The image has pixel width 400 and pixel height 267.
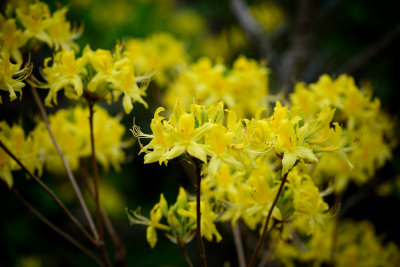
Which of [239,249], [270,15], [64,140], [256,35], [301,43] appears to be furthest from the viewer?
[270,15]

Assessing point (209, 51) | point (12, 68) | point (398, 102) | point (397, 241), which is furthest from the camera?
point (209, 51)

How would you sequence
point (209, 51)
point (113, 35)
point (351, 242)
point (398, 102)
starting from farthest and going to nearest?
point (209, 51), point (113, 35), point (398, 102), point (351, 242)

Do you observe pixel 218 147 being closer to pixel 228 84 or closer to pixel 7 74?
pixel 7 74

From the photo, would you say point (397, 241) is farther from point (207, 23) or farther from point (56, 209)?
point (207, 23)

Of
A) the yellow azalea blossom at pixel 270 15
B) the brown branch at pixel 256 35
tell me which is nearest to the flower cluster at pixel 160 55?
the brown branch at pixel 256 35

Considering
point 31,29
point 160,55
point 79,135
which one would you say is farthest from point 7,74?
point 160,55

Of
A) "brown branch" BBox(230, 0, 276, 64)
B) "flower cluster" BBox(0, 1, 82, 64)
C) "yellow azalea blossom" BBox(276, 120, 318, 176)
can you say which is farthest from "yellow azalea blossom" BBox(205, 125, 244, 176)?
"brown branch" BBox(230, 0, 276, 64)

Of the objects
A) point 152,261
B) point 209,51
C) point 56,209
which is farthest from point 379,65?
point 56,209

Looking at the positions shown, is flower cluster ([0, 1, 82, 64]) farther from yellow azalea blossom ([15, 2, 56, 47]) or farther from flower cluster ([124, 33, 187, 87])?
flower cluster ([124, 33, 187, 87])
